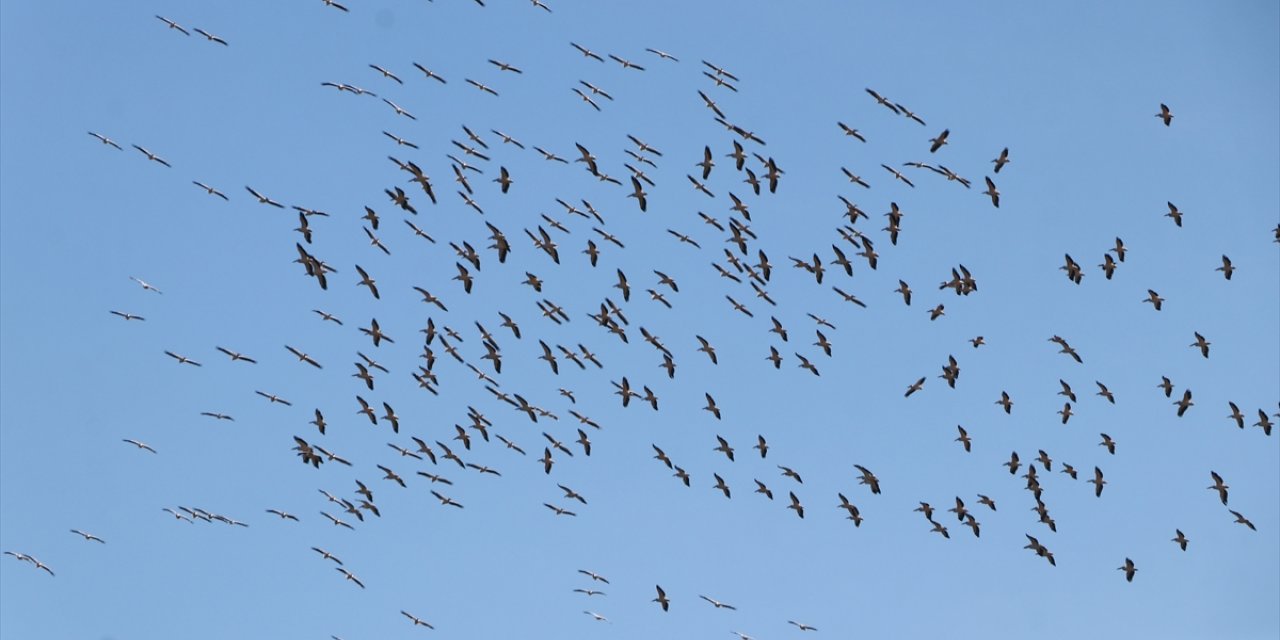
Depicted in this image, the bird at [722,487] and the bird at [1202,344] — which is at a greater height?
the bird at [1202,344]

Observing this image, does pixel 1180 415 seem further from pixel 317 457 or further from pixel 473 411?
pixel 317 457

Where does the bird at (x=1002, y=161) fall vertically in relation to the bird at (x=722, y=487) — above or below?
above

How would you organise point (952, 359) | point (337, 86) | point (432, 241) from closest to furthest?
point (337, 86) < point (432, 241) < point (952, 359)

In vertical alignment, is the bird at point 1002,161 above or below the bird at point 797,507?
above

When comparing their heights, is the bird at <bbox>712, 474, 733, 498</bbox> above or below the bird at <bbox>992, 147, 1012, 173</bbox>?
below

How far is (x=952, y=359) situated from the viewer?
150 meters

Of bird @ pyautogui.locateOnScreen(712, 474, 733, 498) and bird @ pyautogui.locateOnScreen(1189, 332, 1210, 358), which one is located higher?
bird @ pyautogui.locateOnScreen(1189, 332, 1210, 358)

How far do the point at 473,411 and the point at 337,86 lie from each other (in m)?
30.4

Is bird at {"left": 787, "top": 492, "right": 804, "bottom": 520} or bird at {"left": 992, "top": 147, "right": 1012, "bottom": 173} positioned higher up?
bird at {"left": 992, "top": 147, "right": 1012, "bottom": 173}

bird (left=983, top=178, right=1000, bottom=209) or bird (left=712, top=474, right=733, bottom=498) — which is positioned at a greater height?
bird (left=983, top=178, right=1000, bottom=209)

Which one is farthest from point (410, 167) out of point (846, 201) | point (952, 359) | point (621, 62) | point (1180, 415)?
point (1180, 415)

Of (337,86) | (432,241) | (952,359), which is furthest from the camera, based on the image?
(952,359)

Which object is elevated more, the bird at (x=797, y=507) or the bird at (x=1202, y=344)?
the bird at (x=1202, y=344)

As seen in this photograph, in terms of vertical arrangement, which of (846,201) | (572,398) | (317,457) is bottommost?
(317,457)
